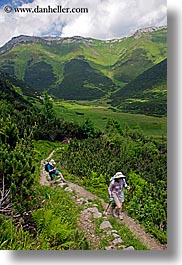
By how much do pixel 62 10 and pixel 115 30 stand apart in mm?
659

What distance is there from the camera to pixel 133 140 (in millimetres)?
5004

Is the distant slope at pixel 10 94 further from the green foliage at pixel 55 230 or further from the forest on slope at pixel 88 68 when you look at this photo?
the green foliage at pixel 55 230

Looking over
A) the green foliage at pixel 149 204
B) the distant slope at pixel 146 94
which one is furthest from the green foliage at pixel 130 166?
the distant slope at pixel 146 94

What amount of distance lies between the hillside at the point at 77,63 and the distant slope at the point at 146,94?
0.08 metres

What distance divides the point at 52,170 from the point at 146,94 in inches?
52.8

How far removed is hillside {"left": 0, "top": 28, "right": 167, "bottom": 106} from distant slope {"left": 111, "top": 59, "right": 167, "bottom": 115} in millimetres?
83

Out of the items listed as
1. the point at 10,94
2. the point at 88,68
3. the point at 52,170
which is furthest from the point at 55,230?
the point at 88,68

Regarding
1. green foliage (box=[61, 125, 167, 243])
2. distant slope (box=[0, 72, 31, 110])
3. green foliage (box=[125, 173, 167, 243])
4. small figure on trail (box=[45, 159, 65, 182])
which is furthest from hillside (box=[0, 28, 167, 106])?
green foliage (box=[125, 173, 167, 243])

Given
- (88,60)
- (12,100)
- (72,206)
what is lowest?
(72,206)

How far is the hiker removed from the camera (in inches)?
188

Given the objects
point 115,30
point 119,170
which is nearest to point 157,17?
point 115,30

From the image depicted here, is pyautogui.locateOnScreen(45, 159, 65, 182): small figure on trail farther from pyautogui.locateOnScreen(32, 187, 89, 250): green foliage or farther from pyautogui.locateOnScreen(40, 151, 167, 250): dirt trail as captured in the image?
pyautogui.locateOnScreen(32, 187, 89, 250): green foliage

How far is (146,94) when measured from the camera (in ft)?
16.7

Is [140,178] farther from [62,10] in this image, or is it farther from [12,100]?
[62,10]
